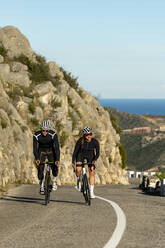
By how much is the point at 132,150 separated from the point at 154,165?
20.5 m

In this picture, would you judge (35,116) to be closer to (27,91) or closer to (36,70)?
(27,91)

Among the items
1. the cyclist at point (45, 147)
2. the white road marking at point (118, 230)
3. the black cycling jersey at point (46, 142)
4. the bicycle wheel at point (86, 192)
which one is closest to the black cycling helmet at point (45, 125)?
the cyclist at point (45, 147)

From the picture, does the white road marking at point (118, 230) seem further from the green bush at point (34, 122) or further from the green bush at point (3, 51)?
the green bush at point (3, 51)

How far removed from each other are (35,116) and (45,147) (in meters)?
21.8

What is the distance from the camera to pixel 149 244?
22.2 ft

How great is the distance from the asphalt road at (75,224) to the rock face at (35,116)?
7934 mm

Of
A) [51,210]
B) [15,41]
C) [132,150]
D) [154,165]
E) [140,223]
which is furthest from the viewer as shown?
[132,150]

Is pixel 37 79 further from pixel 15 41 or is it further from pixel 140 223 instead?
pixel 140 223

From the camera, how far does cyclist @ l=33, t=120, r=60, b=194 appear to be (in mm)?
11977

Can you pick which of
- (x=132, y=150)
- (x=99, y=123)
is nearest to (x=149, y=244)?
(x=99, y=123)

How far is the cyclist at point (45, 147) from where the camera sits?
12.0 metres

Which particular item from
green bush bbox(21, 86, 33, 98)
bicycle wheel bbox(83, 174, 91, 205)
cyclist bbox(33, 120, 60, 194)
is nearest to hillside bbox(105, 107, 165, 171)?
green bush bbox(21, 86, 33, 98)

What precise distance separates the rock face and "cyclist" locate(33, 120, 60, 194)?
22.0 feet

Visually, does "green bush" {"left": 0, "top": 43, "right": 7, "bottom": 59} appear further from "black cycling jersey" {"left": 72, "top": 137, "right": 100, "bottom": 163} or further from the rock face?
"black cycling jersey" {"left": 72, "top": 137, "right": 100, "bottom": 163}
